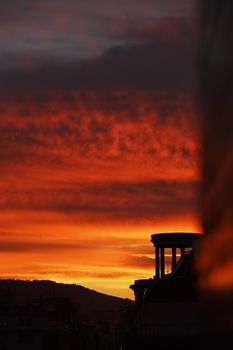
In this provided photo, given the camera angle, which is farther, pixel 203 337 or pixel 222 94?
pixel 203 337

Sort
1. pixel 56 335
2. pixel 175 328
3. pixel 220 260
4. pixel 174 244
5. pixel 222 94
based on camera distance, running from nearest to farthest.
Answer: pixel 222 94, pixel 220 260, pixel 175 328, pixel 174 244, pixel 56 335

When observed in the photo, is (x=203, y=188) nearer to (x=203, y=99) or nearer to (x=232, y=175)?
(x=203, y=99)

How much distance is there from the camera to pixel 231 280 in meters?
4.48

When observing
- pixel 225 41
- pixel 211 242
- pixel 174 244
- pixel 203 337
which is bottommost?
pixel 203 337

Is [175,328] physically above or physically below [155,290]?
below

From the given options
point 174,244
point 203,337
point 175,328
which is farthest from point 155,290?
point 203,337

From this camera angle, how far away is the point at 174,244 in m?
94.1

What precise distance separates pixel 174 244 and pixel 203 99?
89128 millimetres

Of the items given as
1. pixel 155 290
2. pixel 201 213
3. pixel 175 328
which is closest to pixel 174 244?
pixel 155 290

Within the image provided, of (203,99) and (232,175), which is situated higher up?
(203,99)

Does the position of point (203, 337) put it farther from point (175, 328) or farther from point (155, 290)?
point (155, 290)

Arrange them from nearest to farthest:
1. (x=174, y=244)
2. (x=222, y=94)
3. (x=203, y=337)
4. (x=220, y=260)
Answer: (x=222, y=94), (x=220, y=260), (x=203, y=337), (x=174, y=244)

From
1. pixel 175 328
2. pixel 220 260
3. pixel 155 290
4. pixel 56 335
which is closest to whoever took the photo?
pixel 220 260

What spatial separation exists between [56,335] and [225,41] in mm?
110060
